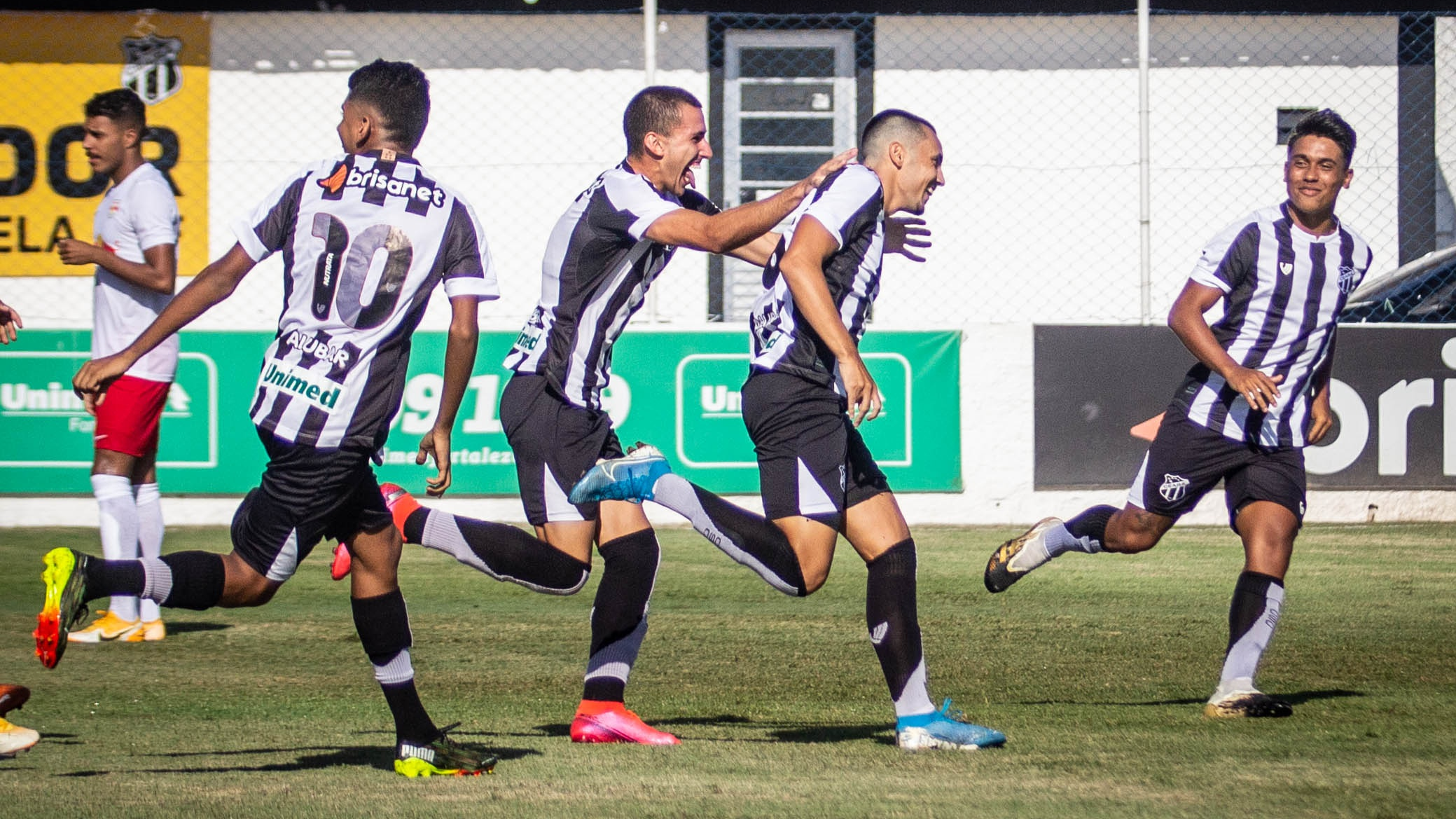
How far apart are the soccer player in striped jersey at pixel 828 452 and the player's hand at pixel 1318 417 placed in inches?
64.1

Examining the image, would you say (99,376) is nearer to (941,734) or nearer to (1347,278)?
(941,734)

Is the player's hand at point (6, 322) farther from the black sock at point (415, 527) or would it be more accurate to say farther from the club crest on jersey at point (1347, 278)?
the club crest on jersey at point (1347, 278)

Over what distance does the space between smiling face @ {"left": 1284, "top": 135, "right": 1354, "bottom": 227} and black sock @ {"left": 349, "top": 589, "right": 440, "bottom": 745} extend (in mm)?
3145

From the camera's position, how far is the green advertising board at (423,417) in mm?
10383

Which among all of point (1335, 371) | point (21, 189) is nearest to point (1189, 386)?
point (1335, 371)

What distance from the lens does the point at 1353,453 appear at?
10578 millimetres

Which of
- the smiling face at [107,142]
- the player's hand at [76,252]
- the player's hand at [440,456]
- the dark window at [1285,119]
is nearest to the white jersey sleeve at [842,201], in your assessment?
the player's hand at [440,456]

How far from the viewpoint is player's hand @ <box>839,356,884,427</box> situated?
166 inches

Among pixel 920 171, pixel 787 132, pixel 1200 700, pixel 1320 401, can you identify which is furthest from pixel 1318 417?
pixel 787 132

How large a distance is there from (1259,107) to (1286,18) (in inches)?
39.9

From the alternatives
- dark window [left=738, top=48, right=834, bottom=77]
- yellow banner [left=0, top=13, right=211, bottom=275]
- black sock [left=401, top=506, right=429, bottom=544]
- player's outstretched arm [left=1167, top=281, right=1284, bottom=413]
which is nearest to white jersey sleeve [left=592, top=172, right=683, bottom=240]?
black sock [left=401, top=506, right=429, bottom=544]

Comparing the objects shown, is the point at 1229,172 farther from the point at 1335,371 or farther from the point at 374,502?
the point at 374,502

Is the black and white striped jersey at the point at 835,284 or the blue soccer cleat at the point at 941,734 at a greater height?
the black and white striped jersey at the point at 835,284

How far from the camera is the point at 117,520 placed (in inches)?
259
